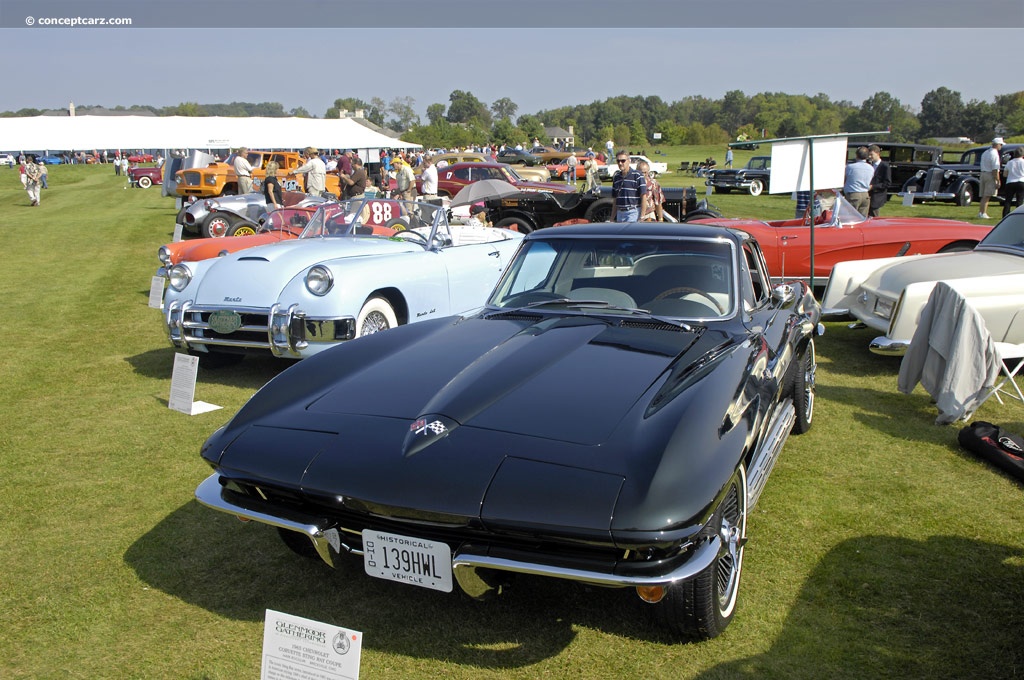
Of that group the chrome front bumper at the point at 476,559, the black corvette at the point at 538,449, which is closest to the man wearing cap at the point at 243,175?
the black corvette at the point at 538,449

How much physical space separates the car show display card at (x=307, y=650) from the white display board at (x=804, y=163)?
26.4 ft

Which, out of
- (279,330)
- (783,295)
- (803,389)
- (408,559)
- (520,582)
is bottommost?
(520,582)

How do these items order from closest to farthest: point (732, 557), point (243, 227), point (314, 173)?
point (732, 557) < point (243, 227) < point (314, 173)

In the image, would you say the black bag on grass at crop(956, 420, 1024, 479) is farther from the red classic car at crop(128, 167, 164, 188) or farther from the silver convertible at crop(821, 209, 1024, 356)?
the red classic car at crop(128, 167, 164, 188)

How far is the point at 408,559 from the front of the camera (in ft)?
8.87

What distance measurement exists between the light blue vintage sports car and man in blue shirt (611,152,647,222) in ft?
8.34

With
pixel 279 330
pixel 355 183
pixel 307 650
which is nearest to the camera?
pixel 307 650

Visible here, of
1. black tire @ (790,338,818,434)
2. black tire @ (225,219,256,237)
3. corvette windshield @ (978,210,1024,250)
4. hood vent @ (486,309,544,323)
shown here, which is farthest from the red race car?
hood vent @ (486,309,544,323)

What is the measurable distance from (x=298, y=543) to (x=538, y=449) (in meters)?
1.50

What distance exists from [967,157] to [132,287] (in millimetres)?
22048

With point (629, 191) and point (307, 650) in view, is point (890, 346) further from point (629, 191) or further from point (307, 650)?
point (307, 650)

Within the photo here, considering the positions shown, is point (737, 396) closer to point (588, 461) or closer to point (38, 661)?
point (588, 461)

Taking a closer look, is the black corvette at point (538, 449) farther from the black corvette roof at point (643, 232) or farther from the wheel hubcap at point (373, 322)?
the wheel hubcap at point (373, 322)

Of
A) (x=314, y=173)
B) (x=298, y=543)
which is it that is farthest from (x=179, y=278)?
(x=314, y=173)
